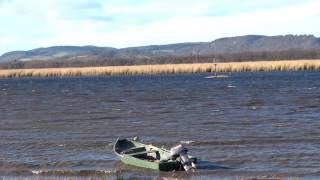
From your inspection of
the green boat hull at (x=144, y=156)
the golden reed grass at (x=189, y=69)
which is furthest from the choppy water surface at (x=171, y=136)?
the golden reed grass at (x=189, y=69)

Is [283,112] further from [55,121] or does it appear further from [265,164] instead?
[265,164]

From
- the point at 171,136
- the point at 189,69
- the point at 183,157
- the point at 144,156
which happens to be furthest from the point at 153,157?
the point at 189,69

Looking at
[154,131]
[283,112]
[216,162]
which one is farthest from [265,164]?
[283,112]

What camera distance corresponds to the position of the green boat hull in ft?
74.0

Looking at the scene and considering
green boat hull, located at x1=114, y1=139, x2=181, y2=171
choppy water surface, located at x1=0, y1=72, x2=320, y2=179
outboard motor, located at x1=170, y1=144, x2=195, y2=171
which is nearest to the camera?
outboard motor, located at x1=170, y1=144, x2=195, y2=171

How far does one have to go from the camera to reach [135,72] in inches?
6658

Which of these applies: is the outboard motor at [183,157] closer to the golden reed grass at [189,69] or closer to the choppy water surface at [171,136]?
the choppy water surface at [171,136]

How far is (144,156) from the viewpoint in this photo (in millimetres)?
24562

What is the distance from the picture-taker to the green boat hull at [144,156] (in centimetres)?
2255

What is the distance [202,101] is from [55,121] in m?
16.5

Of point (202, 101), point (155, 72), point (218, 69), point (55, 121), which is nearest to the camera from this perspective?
point (55, 121)

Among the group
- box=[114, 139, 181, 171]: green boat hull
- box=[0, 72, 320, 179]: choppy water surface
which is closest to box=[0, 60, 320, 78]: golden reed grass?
box=[0, 72, 320, 179]: choppy water surface

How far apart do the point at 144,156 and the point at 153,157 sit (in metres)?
0.42

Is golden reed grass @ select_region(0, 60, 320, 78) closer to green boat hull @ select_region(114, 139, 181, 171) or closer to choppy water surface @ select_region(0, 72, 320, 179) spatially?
choppy water surface @ select_region(0, 72, 320, 179)
